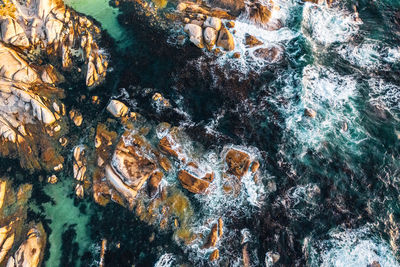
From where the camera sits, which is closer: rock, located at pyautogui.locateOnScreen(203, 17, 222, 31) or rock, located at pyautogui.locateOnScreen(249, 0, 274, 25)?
rock, located at pyautogui.locateOnScreen(203, 17, 222, 31)

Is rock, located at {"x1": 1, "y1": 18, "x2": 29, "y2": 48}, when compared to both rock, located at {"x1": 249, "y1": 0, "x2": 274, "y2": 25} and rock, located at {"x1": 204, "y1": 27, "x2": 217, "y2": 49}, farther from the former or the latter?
rock, located at {"x1": 249, "y1": 0, "x2": 274, "y2": 25}

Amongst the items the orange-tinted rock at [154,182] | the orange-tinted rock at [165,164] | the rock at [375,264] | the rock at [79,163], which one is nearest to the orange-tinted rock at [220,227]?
the orange-tinted rock at [154,182]

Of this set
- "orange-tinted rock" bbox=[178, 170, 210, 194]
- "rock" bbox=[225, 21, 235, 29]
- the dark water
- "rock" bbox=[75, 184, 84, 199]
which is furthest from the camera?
"rock" bbox=[225, 21, 235, 29]

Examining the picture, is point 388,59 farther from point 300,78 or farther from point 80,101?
point 80,101

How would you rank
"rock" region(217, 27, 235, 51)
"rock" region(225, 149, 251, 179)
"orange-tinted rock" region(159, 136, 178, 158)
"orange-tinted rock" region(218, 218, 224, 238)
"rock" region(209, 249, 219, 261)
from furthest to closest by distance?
"rock" region(217, 27, 235, 51) < "orange-tinted rock" region(159, 136, 178, 158) < "rock" region(225, 149, 251, 179) < "orange-tinted rock" region(218, 218, 224, 238) < "rock" region(209, 249, 219, 261)

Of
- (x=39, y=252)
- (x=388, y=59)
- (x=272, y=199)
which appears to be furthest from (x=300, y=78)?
(x=39, y=252)

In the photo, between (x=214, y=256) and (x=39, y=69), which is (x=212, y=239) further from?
(x=39, y=69)

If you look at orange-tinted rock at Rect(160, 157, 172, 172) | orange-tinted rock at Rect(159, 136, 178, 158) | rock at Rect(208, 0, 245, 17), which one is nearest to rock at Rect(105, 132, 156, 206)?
orange-tinted rock at Rect(160, 157, 172, 172)
